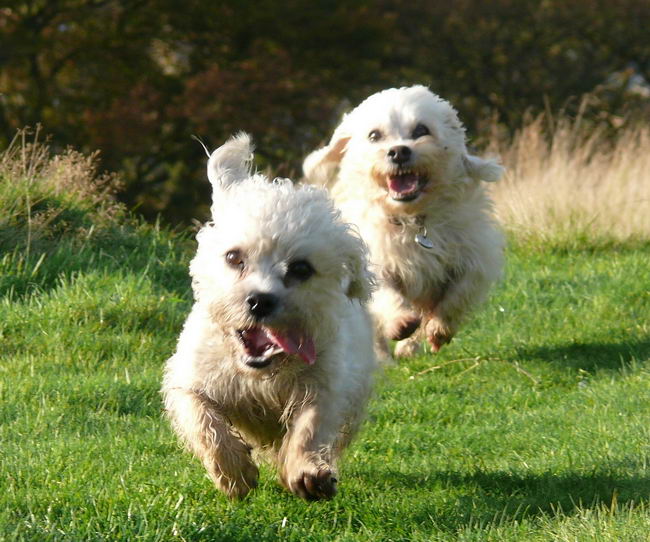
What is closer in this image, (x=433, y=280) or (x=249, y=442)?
(x=249, y=442)

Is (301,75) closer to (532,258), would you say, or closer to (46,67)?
(46,67)

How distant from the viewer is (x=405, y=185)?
22.4 ft

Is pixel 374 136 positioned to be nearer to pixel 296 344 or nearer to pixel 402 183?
pixel 402 183

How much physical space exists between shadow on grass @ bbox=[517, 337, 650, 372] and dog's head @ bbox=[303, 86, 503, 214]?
110 centimetres

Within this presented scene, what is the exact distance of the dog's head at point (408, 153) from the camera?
6723 mm

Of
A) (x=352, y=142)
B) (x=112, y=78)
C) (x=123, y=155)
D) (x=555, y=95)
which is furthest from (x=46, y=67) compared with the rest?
(x=352, y=142)

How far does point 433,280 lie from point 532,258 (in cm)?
270

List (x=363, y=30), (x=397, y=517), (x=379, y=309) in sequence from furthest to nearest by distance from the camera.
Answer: (x=363, y=30), (x=379, y=309), (x=397, y=517)

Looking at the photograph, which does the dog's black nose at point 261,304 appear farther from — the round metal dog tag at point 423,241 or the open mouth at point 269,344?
the round metal dog tag at point 423,241

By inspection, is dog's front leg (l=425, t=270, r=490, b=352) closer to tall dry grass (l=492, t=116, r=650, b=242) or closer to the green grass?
the green grass

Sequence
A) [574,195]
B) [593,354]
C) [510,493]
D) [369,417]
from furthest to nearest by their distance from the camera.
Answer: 1. [574,195]
2. [593,354]
3. [369,417]
4. [510,493]

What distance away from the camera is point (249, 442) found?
15.6 ft

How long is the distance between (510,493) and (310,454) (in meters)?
1.03

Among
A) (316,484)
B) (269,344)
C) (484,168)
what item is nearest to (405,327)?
(484,168)
